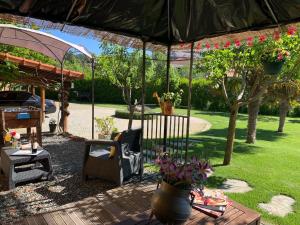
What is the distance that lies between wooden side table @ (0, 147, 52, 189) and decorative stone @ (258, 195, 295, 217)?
3.23 metres

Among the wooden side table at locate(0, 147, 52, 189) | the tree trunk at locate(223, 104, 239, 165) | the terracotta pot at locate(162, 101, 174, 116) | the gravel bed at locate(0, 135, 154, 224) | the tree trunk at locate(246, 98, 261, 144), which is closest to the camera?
the gravel bed at locate(0, 135, 154, 224)

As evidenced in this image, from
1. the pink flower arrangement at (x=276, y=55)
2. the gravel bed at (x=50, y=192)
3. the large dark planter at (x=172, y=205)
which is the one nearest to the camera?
the large dark planter at (x=172, y=205)

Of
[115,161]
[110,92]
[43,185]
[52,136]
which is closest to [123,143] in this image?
[115,161]

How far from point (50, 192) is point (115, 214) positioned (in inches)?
65.0

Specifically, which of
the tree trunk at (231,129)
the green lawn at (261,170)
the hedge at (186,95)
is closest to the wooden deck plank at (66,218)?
the green lawn at (261,170)

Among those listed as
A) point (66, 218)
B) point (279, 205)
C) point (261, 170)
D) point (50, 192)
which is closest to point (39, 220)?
point (66, 218)

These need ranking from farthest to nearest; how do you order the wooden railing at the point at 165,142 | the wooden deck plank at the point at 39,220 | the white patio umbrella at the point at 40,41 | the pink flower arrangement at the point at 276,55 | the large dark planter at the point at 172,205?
the white patio umbrella at the point at 40,41, the wooden railing at the point at 165,142, the pink flower arrangement at the point at 276,55, the wooden deck plank at the point at 39,220, the large dark planter at the point at 172,205

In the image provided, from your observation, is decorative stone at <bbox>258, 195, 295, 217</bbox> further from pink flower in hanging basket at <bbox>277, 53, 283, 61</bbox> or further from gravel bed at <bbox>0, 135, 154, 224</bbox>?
pink flower in hanging basket at <bbox>277, 53, 283, 61</bbox>

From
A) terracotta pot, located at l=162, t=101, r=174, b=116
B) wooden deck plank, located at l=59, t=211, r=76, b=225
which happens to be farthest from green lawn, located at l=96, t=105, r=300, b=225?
wooden deck plank, located at l=59, t=211, r=76, b=225

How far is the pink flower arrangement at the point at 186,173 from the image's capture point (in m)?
2.19

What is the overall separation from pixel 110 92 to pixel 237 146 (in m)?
17.5

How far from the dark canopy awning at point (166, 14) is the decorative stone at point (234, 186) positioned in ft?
7.85

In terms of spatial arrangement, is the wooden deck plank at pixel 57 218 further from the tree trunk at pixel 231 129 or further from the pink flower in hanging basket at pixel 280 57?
the tree trunk at pixel 231 129

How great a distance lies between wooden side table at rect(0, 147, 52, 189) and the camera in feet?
13.5
